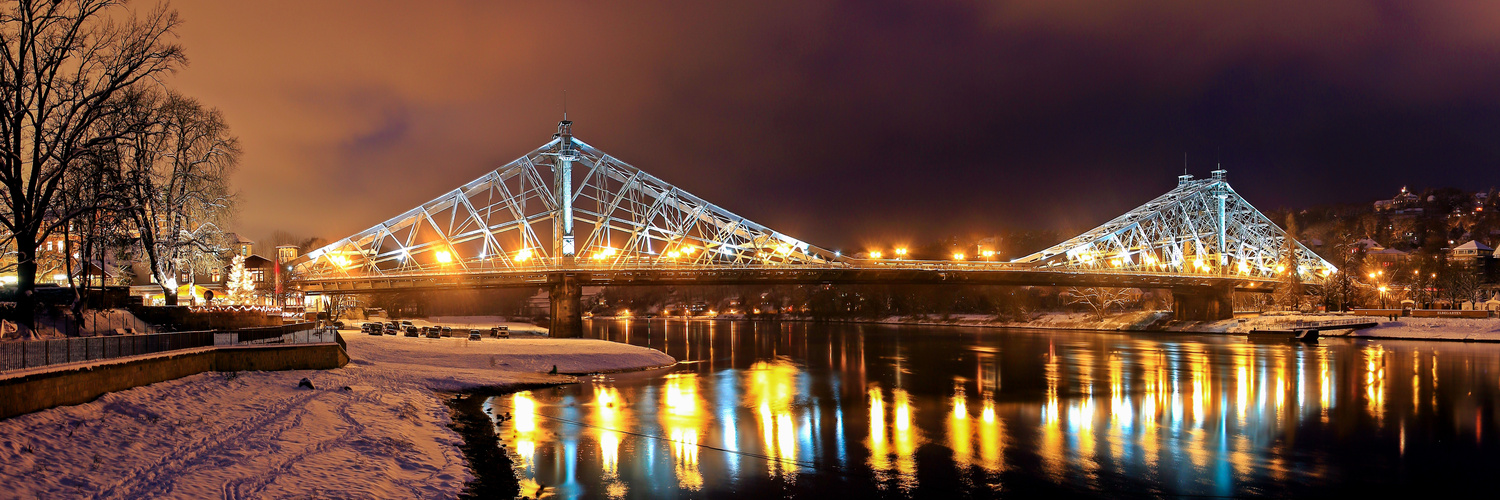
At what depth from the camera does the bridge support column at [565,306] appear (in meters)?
75.7

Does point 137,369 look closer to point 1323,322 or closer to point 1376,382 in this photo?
point 1376,382

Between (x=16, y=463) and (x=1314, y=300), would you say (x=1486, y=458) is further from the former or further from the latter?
(x=1314, y=300)

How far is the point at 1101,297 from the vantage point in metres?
114

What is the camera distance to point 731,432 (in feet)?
83.6

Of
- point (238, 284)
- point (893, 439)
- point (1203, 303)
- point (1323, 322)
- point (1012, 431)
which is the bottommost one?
point (1323, 322)

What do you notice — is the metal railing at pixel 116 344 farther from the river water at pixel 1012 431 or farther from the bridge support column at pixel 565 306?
the bridge support column at pixel 565 306

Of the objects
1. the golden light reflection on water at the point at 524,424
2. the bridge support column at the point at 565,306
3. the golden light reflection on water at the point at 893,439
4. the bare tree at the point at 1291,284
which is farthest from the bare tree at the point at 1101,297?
the golden light reflection on water at the point at 524,424

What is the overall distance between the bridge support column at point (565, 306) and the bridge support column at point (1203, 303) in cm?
7379

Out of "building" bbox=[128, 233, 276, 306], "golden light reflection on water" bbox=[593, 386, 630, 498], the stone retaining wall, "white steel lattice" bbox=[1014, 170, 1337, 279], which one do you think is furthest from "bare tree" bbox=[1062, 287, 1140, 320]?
the stone retaining wall

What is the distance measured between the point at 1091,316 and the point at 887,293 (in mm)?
38508

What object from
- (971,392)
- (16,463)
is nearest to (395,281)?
(971,392)

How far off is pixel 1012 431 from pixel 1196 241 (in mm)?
105210

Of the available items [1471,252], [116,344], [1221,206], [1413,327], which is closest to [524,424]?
[116,344]

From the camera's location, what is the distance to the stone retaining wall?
16.4 m
